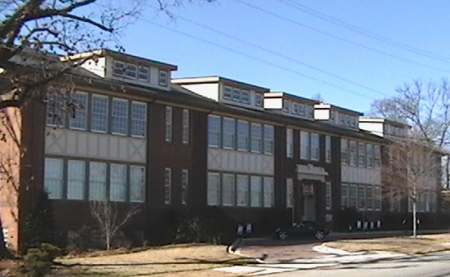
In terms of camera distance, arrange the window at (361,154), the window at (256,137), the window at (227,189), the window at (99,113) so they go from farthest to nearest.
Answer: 1. the window at (361,154)
2. the window at (256,137)
3. the window at (227,189)
4. the window at (99,113)

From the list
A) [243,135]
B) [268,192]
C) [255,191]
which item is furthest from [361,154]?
[243,135]

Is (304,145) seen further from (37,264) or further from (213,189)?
(37,264)

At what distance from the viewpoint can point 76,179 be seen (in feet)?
116

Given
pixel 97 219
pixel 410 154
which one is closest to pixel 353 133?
→ pixel 410 154

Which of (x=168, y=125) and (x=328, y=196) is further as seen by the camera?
(x=328, y=196)

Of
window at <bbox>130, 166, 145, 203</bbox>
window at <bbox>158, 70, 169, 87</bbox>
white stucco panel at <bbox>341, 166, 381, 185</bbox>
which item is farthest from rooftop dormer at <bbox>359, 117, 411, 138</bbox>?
window at <bbox>130, 166, 145, 203</bbox>

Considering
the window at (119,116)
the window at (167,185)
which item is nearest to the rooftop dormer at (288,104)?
the window at (167,185)

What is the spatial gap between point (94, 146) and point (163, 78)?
763cm

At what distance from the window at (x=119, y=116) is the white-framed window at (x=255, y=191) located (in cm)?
1178

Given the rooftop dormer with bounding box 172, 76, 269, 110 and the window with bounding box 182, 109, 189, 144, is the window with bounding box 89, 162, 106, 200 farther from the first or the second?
the rooftop dormer with bounding box 172, 76, 269, 110

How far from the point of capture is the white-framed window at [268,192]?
48394mm

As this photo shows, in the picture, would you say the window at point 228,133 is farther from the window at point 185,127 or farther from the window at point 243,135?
the window at point 185,127

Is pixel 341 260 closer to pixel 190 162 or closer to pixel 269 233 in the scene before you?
pixel 190 162

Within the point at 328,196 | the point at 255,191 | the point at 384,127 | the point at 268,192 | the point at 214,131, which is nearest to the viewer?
the point at 214,131
